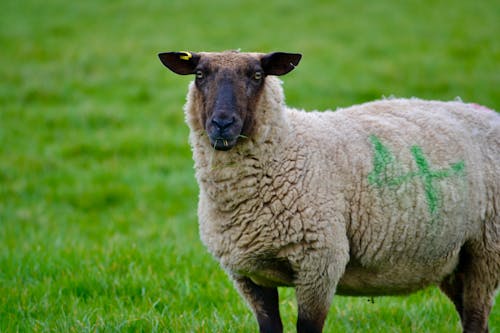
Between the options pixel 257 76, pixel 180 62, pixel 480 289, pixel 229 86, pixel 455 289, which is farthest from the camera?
pixel 455 289

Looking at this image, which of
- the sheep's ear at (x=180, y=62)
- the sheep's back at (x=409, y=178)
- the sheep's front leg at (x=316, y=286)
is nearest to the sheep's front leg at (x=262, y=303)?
the sheep's front leg at (x=316, y=286)

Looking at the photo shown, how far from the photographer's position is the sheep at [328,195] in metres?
3.66

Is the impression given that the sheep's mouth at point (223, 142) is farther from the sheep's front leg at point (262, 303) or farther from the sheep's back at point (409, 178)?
the sheep's front leg at point (262, 303)

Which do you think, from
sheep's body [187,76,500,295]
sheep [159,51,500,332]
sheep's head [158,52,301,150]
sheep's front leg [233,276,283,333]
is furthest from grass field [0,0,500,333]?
sheep's head [158,52,301,150]

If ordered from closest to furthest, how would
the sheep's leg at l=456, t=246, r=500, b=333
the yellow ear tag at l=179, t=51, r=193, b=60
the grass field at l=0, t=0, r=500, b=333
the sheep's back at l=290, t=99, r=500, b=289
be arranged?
1. the sheep's back at l=290, t=99, r=500, b=289
2. the yellow ear tag at l=179, t=51, r=193, b=60
3. the sheep's leg at l=456, t=246, r=500, b=333
4. the grass field at l=0, t=0, r=500, b=333

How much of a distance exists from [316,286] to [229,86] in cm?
118

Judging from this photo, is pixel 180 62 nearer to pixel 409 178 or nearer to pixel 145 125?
pixel 409 178

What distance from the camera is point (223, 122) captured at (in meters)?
3.61

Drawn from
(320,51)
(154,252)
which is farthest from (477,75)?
(154,252)

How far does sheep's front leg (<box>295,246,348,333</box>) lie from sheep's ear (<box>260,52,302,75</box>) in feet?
3.56

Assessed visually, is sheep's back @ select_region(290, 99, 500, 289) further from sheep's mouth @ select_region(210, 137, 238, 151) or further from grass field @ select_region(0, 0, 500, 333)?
grass field @ select_region(0, 0, 500, 333)

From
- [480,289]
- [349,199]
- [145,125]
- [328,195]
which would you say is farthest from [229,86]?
[145,125]

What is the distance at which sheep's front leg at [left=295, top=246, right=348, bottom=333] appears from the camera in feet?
11.8

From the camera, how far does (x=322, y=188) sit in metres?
3.71
